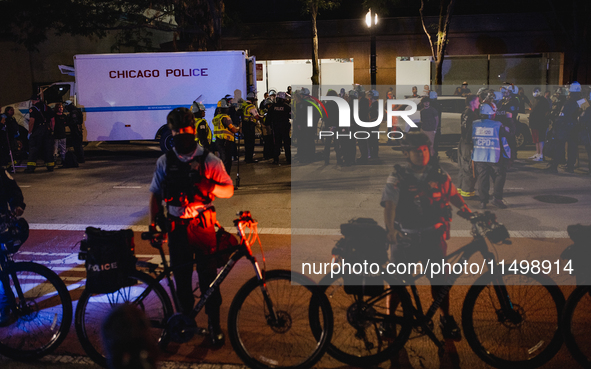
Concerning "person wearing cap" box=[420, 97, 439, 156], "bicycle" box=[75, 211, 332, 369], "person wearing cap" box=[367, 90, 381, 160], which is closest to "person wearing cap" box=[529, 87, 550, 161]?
"person wearing cap" box=[420, 97, 439, 156]

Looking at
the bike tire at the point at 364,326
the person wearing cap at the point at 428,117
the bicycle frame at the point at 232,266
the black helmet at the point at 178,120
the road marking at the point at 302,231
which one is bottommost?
the road marking at the point at 302,231

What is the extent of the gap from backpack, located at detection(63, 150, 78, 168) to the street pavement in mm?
290

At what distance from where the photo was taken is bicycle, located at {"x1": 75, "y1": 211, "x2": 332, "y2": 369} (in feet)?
12.9

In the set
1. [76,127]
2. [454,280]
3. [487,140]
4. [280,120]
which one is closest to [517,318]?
[454,280]

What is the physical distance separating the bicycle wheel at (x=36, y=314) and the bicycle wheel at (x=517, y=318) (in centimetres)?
327

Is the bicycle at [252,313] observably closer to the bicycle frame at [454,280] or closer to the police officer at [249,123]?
the bicycle frame at [454,280]

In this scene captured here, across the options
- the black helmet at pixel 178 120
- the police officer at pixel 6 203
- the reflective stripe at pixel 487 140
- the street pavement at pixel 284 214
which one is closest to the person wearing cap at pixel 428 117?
the street pavement at pixel 284 214

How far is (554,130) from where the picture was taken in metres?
13.3

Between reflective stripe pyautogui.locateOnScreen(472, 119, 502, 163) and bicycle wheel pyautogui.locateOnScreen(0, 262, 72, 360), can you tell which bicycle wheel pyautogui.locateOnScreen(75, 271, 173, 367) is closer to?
bicycle wheel pyautogui.locateOnScreen(0, 262, 72, 360)

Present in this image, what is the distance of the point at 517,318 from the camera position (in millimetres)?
4008

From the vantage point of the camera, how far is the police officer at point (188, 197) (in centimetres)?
414

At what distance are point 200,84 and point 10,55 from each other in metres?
19.3

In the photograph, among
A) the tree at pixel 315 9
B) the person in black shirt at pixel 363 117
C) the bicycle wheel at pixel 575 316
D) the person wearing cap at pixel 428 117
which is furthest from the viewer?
the tree at pixel 315 9

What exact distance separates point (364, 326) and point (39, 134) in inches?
534
